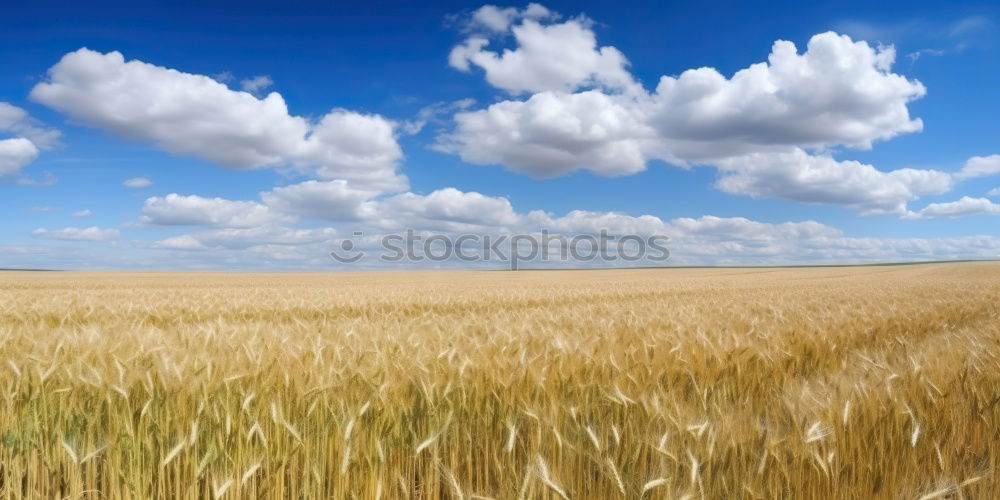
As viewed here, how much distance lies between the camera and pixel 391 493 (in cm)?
184

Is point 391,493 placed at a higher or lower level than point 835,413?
lower

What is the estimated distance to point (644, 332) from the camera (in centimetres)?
520

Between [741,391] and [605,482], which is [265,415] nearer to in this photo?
[605,482]

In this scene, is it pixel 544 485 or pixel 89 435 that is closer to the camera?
pixel 544 485

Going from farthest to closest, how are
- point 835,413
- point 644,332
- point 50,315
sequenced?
1. point 50,315
2. point 644,332
3. point 835,413

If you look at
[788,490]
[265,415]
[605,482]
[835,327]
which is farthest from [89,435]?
[835,327]

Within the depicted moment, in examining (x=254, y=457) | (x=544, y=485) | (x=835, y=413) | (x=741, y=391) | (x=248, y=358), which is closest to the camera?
(x=544, y=485)

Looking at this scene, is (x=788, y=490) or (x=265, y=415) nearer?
(x=788, y=490)

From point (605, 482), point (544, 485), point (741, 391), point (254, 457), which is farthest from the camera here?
point (741, 391)

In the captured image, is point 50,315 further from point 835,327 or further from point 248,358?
point 835,327

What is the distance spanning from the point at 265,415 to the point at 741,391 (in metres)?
2.39

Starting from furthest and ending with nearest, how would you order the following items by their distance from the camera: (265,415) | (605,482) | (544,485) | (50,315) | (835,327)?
(50,315), (835,327), (265,415), (605,482), (544,485)

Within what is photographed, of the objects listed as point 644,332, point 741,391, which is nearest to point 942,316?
point 644,332

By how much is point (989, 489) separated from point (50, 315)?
10.3 metres
